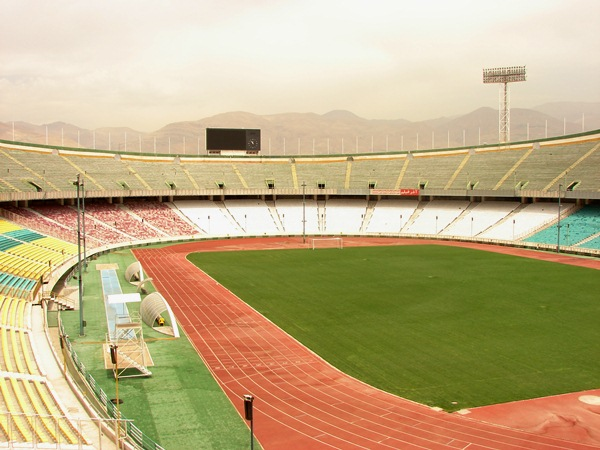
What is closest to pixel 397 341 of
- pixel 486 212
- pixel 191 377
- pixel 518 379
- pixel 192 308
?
pixel 518 379

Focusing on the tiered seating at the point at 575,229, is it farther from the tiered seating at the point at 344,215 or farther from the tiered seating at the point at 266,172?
the tiered seating at the point at 266,172

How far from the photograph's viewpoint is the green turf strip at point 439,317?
21719 mm

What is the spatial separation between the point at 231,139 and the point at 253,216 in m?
15.8

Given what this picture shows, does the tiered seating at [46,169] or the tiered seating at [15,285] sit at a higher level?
the tiered seating at [46,169]

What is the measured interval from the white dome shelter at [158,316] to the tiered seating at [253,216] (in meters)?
42.6

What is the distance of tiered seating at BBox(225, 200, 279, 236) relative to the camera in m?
73.8

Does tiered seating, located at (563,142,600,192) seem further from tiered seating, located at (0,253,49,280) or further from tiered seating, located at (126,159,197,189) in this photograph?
tiered seating, located at (0,253,49,280)

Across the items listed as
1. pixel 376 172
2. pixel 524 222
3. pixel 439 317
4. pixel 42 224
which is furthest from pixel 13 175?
pixel 524 222

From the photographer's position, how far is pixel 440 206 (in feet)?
248

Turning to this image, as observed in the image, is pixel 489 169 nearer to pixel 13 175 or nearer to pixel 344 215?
pixel 344 215

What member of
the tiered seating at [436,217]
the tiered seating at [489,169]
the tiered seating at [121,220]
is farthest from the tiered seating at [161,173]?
the tiered seating at [489,169]

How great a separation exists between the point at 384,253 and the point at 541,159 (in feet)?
94.9

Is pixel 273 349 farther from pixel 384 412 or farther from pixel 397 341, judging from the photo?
pixel 384 412

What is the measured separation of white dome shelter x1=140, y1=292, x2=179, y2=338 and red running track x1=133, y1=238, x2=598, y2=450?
0.88 m
